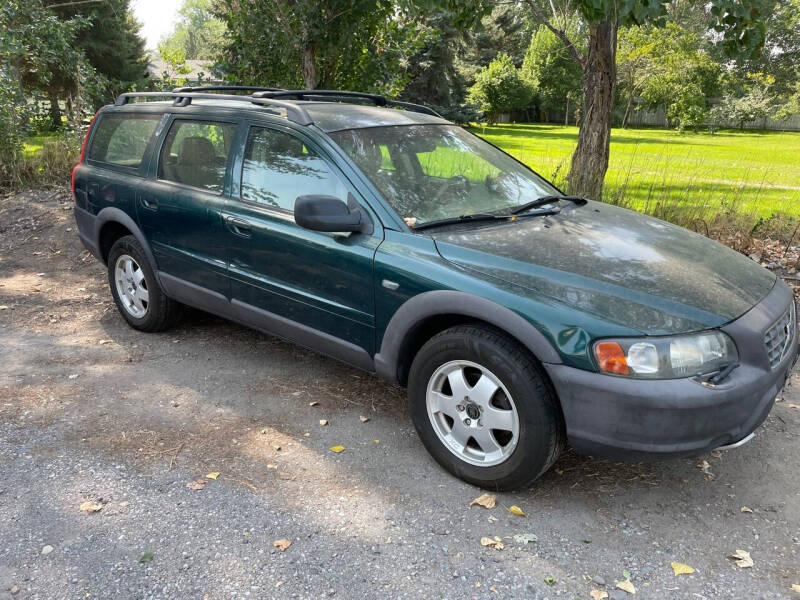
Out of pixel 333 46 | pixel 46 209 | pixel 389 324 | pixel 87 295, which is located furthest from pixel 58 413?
pixel 46 209

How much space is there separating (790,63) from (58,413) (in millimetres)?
53820

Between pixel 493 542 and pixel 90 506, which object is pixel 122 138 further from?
pixel 493 542

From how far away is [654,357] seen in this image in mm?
2734

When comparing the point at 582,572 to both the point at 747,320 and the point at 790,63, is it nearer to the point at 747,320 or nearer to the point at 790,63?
the point at 747,320

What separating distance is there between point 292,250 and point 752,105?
1899 inches

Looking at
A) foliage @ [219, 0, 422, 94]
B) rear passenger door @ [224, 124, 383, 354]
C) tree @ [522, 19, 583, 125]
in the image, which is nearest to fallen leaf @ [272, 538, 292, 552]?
rear passenger door @ [224, 124, 383, 354]

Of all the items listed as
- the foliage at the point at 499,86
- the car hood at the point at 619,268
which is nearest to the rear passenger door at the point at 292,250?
the car hood at the point at 619,268

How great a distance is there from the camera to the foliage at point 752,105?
43.9 m

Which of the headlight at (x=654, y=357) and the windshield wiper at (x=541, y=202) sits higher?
the windshield wiper at (x=541, y=202)

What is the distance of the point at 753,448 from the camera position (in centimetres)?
376

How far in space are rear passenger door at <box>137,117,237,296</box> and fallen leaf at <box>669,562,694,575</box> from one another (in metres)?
2.98

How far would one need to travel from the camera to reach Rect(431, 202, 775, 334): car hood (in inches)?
113

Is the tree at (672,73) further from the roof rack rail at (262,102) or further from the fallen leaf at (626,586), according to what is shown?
the fallen leaf at (626,586)

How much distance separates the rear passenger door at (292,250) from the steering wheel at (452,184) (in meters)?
0.49
